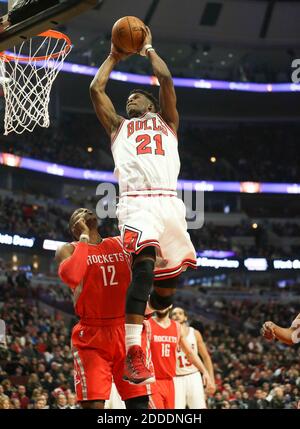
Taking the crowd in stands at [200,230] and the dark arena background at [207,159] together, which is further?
the dark arena background at [207,159]

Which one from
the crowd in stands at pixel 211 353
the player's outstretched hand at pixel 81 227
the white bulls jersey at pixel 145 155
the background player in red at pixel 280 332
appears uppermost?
the white bulls jersey at pixel 145 155

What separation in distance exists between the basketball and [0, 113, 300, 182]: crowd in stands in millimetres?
26612

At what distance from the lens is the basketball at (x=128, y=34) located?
5.85 m

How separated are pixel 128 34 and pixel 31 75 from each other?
2.90m

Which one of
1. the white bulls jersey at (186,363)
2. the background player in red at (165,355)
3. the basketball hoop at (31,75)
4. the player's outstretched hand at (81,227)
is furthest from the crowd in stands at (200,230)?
the player's outstretched hand at (81,227)

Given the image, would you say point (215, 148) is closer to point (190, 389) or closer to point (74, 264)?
point (190, 389)

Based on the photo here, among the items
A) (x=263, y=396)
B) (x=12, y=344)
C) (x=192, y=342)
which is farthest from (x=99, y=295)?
(x=12, y=344)

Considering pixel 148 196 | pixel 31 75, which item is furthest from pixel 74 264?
pixel 31 75

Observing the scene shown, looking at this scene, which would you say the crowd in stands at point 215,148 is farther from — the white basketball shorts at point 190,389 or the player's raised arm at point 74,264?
the player's raised arm at point 74,264

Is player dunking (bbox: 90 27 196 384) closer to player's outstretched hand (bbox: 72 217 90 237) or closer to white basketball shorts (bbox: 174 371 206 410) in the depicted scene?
player's outstretched hand (bbox: 72 217 90 237)

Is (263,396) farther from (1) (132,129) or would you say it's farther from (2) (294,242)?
(2) (294,242)

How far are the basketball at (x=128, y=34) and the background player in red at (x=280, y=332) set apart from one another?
8.53 feet

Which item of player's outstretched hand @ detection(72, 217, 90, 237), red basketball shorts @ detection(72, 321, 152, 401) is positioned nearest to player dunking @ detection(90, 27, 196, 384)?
red basketball shorts @ detection(72, 321, 152, 401)

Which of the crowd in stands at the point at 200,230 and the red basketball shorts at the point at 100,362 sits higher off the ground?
the crowd in stands at the point at 200,230
